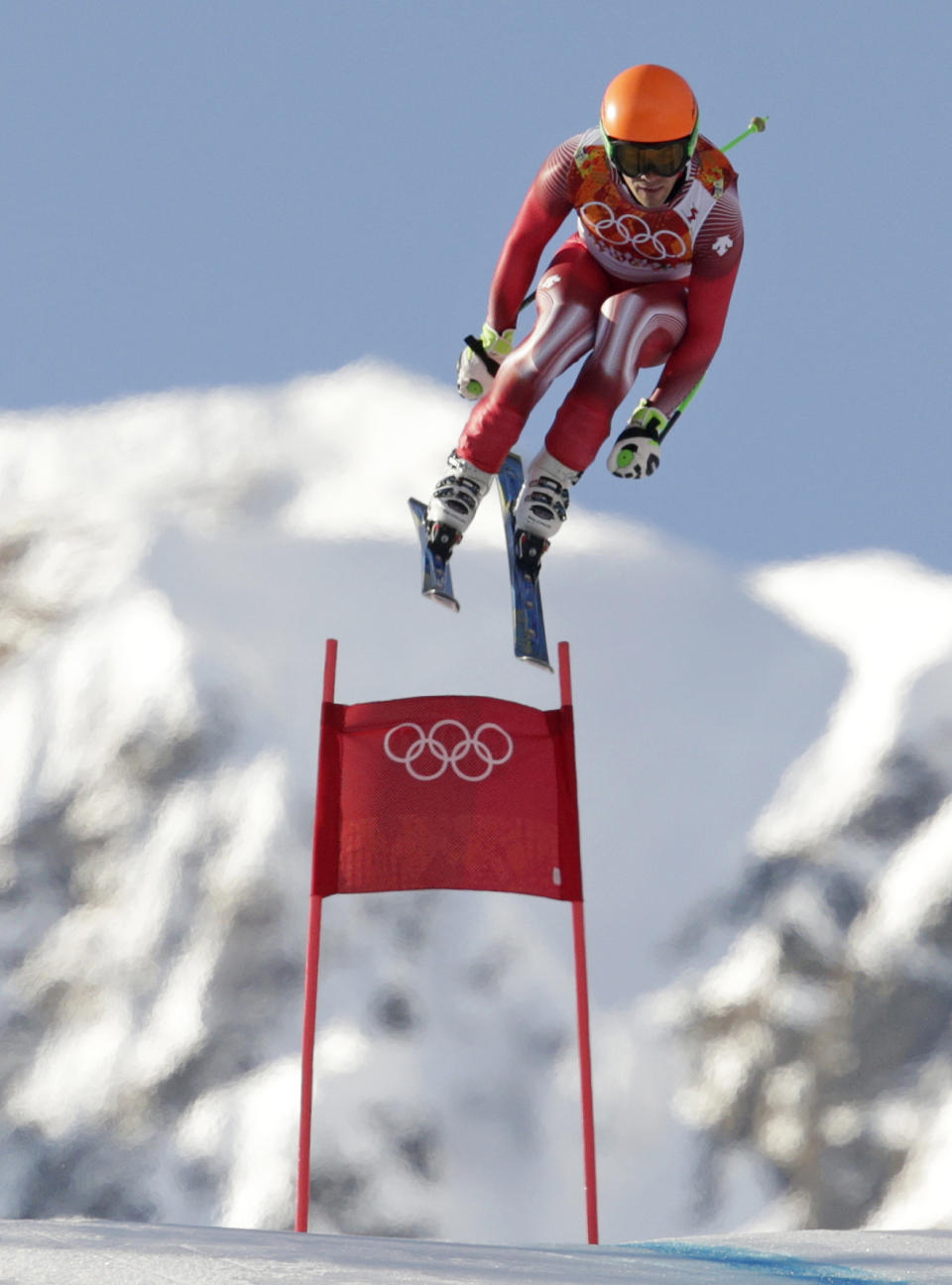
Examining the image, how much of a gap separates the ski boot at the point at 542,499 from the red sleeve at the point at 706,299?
1.71ft

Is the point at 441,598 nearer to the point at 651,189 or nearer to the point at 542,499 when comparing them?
the point at 542,499

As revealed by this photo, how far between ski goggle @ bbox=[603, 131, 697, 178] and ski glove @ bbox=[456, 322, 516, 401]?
3.88 feet

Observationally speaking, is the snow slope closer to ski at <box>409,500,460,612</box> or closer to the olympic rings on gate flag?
the olympic rings on gate flag

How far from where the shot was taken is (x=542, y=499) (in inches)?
317

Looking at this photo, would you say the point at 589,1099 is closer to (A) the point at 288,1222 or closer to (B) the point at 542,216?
(B) the point at 542,216

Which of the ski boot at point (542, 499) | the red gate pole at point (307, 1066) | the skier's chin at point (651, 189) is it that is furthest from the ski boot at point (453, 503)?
the red gate pole at point (307, 1066)

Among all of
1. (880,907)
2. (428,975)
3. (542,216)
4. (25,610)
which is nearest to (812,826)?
(880,907)

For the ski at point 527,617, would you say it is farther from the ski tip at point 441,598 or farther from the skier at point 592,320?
the ski tip at point 441,598

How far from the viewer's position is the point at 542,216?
7.94m

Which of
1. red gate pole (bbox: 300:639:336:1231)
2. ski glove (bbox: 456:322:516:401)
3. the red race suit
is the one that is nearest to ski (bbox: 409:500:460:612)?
the red race suit

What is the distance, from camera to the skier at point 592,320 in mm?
7660

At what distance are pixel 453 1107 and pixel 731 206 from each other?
1786cm

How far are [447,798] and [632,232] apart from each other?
2606 millimetres

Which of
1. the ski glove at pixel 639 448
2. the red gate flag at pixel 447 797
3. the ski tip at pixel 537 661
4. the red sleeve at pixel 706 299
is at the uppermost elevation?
the red sleeve at pixel 706 299
